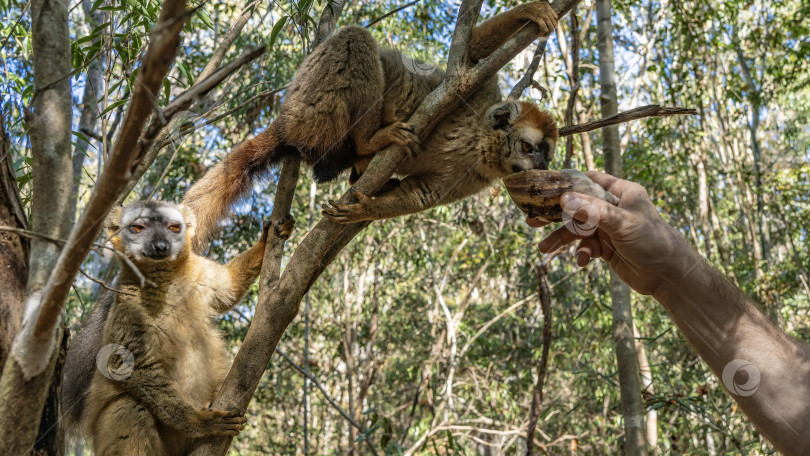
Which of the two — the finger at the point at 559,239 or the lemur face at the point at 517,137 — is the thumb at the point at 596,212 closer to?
the finger at the point at 559,239

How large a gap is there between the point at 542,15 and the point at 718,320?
203 cm

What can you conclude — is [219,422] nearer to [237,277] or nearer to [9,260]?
[237,277]

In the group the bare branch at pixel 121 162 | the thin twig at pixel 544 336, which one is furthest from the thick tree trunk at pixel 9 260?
the thin twig at pixel 544 336

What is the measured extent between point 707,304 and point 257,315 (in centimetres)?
200

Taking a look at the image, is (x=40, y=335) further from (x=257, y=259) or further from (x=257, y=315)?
(x=257, y=259)

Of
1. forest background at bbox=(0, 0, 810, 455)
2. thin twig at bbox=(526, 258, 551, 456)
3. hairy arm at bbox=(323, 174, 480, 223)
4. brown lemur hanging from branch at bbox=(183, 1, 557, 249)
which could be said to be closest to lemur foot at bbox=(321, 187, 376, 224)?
hairy arm at bbox=(323, 174, 480, 223)

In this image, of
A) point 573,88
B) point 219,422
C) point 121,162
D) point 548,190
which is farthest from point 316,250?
point 573,88

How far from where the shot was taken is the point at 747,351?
264cm

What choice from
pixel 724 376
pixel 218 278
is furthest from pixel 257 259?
pixel 724 376

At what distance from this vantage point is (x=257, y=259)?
13.4 ft

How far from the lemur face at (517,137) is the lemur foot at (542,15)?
57cm

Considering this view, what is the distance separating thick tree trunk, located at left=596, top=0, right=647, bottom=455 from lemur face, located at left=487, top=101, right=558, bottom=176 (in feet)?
4.65

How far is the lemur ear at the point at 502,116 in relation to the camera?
4180mm

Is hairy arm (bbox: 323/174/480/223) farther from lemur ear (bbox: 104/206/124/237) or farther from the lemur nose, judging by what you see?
lemur ear (bbox: 104/206/124/237)
